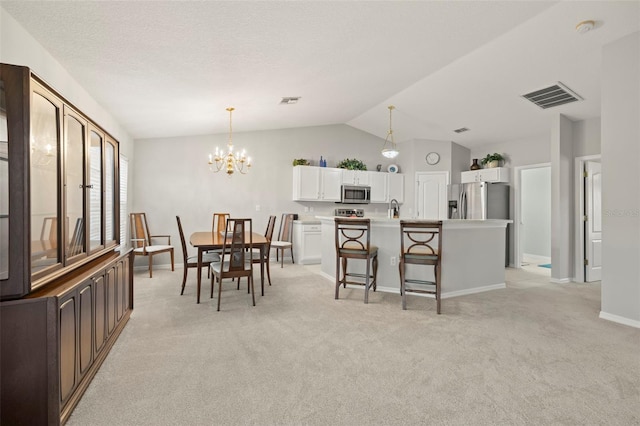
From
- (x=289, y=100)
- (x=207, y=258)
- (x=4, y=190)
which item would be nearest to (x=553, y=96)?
(x=289, y=100)

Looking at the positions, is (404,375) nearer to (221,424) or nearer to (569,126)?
(221,424)

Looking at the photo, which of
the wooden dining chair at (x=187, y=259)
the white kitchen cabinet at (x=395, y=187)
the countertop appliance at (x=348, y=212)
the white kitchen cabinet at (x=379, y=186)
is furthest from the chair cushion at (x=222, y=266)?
the white kitchen cabinet at (x=395, y=187)

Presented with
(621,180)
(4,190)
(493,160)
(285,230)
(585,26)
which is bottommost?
(285,230)

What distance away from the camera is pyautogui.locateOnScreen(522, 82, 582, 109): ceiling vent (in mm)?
4246

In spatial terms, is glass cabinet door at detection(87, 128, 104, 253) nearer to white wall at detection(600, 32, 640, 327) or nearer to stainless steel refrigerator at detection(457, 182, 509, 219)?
white wall at detection(600, 32, 640, 327)

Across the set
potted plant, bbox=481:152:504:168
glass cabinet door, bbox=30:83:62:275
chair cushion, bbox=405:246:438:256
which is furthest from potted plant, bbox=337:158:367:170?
glass cabinet door, bbox=30:83:62:275

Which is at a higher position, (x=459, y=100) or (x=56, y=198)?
(x=459, y=100)

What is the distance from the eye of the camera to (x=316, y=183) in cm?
653

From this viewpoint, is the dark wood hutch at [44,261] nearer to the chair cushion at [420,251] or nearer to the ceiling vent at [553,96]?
the chair cushion at [420,251]

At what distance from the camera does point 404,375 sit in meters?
2.07

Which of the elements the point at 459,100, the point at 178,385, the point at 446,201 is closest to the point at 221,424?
the point at 178,385

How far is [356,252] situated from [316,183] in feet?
9.95

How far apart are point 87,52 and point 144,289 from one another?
9.35 feet

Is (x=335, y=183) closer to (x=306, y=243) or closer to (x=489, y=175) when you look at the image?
(x=306, y=243)
